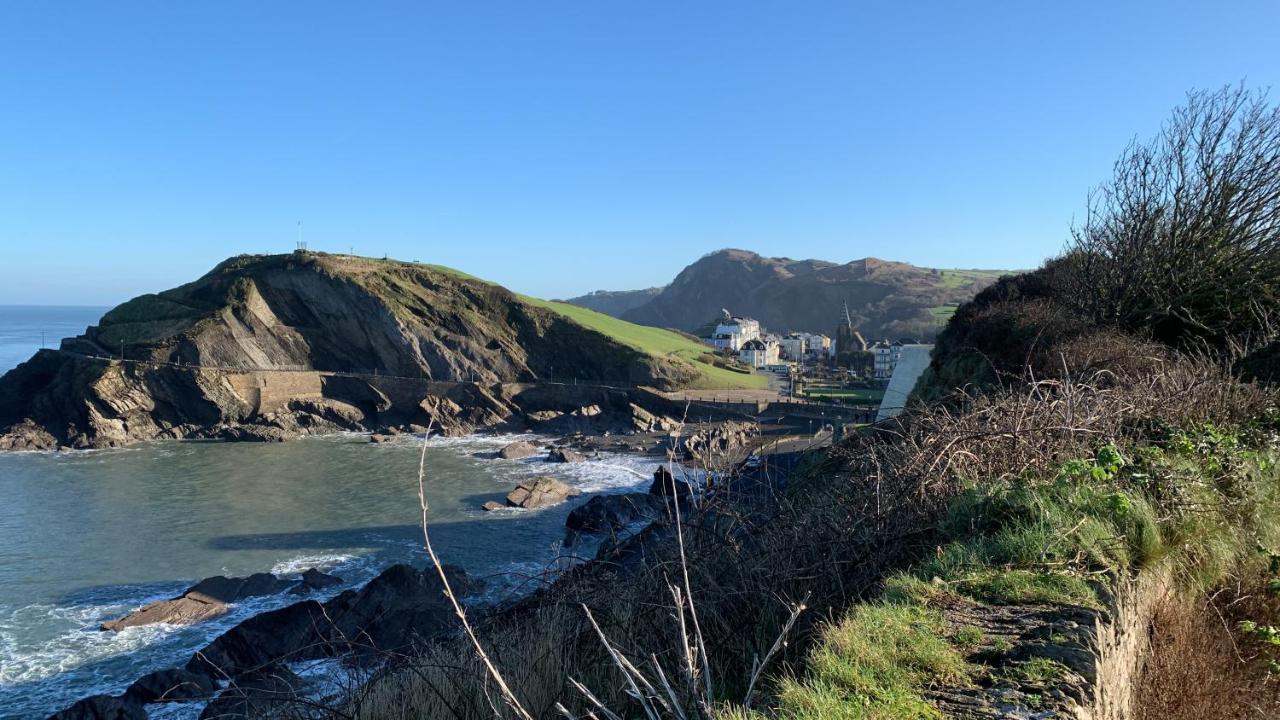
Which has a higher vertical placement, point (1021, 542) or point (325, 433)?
point (1021, 542)

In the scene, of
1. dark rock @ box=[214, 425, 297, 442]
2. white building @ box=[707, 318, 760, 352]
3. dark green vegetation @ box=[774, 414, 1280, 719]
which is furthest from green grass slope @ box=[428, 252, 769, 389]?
dark green vegetation @ box=[774, 414, 1280, 719]

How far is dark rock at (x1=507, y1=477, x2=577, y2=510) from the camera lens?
28.8m

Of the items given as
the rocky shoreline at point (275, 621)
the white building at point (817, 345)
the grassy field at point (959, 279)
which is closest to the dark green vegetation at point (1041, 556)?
the rocky shoreline at point (275, 621)

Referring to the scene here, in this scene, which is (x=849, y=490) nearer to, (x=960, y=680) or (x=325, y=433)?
(x=960, y=680)

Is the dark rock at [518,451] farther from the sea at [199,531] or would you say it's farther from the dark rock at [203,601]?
the dark rock at [203,601]

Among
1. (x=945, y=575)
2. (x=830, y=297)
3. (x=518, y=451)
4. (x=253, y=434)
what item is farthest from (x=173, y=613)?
(x=830, y=297)

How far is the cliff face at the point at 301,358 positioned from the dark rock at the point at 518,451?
8199 mm

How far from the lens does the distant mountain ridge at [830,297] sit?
131 metres

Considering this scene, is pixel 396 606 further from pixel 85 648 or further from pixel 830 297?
pixel 830 297

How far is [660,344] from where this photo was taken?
236ft

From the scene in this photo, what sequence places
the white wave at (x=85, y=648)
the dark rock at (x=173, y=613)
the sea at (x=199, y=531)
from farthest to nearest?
the dark rock at (x=173, y=613)
the sea at (x=199, y=531)
the white wave at (x=85, y=648)

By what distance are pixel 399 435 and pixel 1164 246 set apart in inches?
1793

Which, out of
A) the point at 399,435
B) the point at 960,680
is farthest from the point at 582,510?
the point at 399,435

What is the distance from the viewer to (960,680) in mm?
3234
